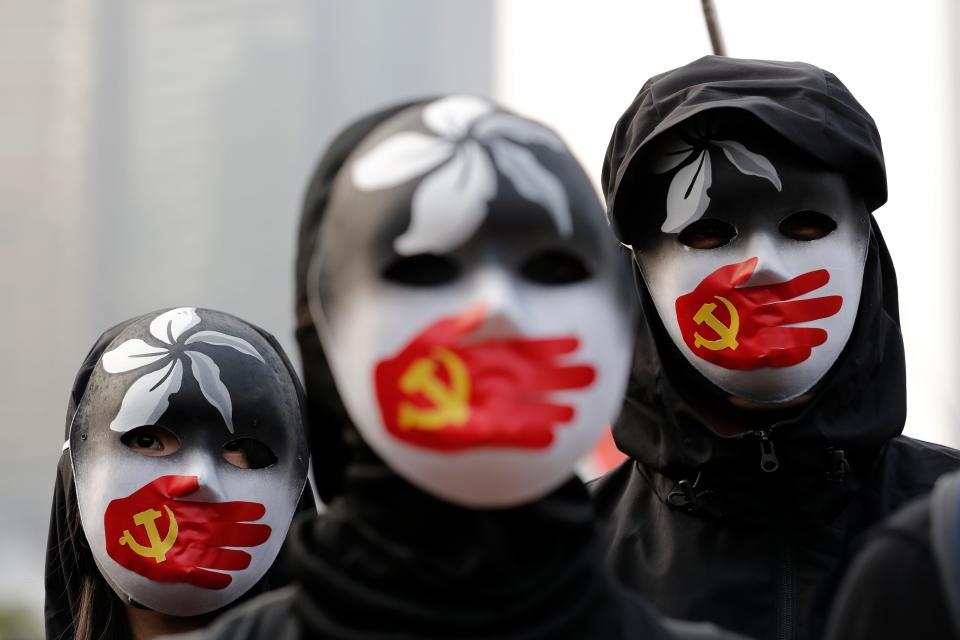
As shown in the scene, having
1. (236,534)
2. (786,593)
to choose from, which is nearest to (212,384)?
(236,534)

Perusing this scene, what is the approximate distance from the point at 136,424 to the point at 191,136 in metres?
15.4

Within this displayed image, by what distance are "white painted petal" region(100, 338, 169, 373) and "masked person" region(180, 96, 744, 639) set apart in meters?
1.50

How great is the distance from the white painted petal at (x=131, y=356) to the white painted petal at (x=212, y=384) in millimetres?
86

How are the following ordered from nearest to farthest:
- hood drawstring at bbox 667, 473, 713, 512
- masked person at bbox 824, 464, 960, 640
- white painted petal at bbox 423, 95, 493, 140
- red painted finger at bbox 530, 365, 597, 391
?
masked person at bbox 824, 464, 960, 640 < red painted finger at bbox 530, 365, 597, 391 < white painted petal at bbox 423, 95, 493, 140 < hood drawstring at bbox 667, 473, 713, 512

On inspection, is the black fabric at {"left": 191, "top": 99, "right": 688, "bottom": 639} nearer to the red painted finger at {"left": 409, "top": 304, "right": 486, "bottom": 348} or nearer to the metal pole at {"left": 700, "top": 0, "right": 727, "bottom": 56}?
the red painted finger at {"left": 409, "top": 304, "right": 486, "bottom": 348}

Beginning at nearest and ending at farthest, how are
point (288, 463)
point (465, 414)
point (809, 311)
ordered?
point (465, 414) < point (809, 311) < point (288, 463)

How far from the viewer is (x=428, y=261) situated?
2.33m

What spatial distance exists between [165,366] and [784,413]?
1.43 m

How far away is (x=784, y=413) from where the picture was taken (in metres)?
3.72

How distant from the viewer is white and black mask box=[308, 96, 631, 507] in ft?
7.43

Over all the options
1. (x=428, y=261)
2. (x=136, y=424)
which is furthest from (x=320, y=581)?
(x=136, y=424)

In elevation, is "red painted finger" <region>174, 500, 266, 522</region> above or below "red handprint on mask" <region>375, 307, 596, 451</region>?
below

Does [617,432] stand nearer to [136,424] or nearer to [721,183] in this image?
[721,183]

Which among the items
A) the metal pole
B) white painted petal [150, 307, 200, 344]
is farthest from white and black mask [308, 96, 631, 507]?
the metal pole
